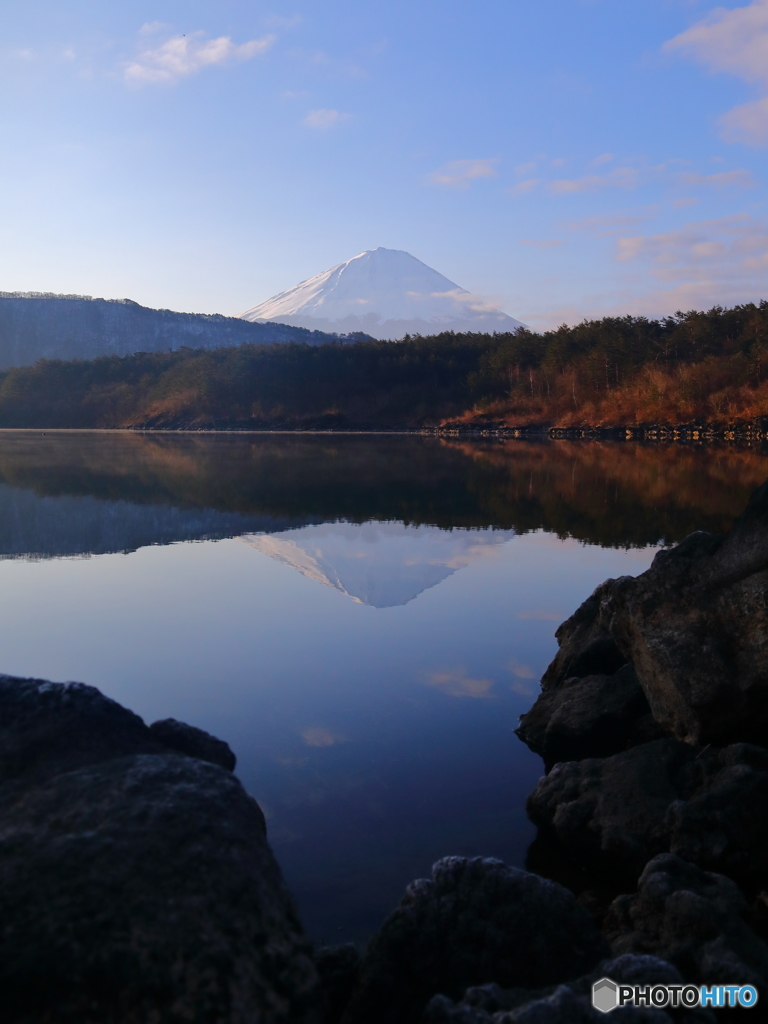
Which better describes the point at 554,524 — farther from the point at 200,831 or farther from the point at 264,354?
the point at 264,354

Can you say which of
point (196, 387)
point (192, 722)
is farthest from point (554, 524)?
point (196, 387)

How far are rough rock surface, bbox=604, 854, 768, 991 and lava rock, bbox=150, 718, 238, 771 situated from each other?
7.39 feet

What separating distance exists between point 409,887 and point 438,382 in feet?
284

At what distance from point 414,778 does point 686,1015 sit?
128 inches

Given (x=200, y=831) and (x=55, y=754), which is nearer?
(x=200, y=831)

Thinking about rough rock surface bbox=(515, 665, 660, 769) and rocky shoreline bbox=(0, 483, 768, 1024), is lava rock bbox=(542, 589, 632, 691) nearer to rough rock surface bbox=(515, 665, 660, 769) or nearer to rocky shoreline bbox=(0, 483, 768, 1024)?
rough rock surface bbox=(515, 665, 660, 769)

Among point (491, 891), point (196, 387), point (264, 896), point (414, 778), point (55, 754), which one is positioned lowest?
point (414, 778)

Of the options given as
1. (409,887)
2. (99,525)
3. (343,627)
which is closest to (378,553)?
(343,627)

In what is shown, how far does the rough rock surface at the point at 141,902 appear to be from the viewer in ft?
8.23

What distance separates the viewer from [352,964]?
11.7 ft

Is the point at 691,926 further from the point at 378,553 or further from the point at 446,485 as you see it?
the point at 446,485

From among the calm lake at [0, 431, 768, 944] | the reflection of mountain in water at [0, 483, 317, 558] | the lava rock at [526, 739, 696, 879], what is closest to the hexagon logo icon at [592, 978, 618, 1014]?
the calm lake at [0, 431, 768, 944]

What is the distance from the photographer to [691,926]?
3627 mm

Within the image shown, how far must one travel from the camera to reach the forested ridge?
6600 cm
